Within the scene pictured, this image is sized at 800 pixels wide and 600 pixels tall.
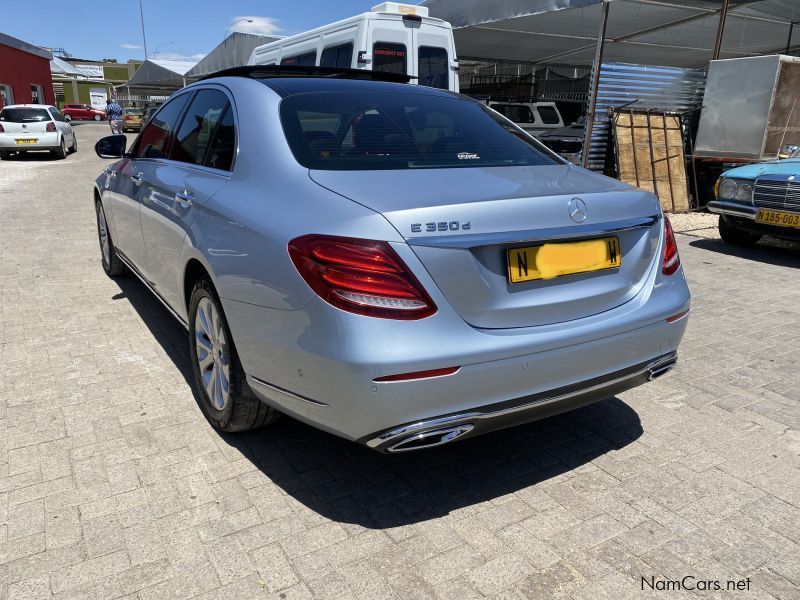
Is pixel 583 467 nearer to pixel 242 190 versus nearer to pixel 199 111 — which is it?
pixel 242 190

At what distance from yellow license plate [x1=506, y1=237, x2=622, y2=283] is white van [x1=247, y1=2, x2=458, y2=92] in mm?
7725

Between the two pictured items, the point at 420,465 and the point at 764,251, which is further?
the point at 764,251

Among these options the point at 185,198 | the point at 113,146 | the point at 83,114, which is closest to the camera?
the point at 185,198

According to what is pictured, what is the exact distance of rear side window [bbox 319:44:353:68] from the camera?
32.2 ft

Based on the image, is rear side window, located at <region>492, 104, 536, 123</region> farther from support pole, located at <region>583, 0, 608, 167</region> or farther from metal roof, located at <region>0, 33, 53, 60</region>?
metal roof, located at <region>0, 33, 53, 60</region>

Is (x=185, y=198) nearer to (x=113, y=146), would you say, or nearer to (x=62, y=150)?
(x=113, y=146)

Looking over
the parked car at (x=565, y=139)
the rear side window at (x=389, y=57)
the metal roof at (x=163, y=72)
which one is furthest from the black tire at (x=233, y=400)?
the metal roof at (x=163, y=72)

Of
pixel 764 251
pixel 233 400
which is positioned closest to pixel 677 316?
pixel 233 400

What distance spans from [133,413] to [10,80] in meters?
38.8

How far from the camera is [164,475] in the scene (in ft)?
8.76

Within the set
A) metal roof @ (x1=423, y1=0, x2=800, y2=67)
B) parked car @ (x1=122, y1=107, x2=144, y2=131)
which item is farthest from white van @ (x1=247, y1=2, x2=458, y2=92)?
parked car @ (x1=122, y1=107, x2=144, y2=131)

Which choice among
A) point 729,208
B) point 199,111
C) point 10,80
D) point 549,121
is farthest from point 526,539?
point 10,80

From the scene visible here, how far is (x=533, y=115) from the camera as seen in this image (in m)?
16.4

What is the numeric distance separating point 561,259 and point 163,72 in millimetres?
37565
